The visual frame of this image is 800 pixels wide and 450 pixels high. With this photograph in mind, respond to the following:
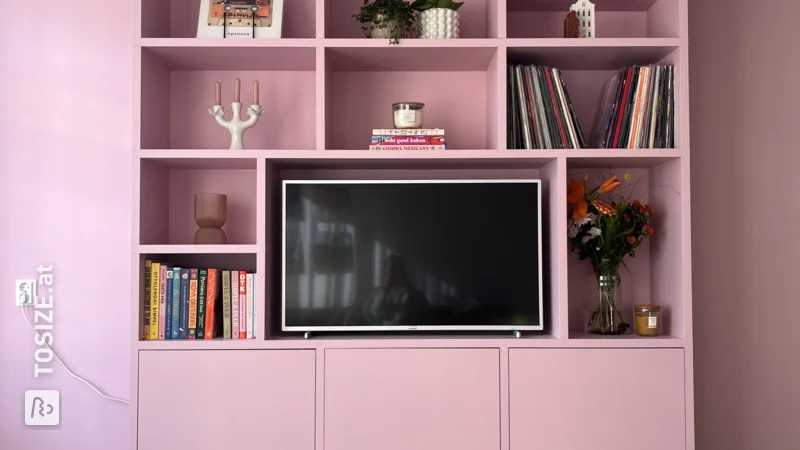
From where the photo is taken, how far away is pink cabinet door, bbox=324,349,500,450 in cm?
222

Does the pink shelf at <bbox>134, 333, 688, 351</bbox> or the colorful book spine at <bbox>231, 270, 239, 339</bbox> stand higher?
the colorful book spine at <bbox>231, 270, 239, 339</bbox>

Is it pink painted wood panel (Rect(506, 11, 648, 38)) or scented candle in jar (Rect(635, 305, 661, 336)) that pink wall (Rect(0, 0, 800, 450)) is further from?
scented candle in jar (Rect(635, 305, 661, 336))

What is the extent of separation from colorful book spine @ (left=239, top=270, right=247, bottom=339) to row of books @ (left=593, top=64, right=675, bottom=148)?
132 cm

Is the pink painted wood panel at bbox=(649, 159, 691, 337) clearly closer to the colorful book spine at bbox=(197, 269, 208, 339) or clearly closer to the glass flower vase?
the glass flower vase

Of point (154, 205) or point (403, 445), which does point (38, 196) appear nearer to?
point (154, 205)

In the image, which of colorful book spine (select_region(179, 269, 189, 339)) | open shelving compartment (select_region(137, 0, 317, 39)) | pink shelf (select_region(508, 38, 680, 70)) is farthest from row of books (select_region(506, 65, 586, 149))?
colorful book spine (select_region(179, 269, 189, 339))

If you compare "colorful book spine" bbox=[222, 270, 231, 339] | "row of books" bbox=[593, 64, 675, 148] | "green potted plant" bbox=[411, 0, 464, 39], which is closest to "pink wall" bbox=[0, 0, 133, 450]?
"colorful book spine" bbox=[222, 270, 231, 339]

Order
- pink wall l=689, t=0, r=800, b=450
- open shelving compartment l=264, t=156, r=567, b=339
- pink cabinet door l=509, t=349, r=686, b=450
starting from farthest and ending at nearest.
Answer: pink wall l=689, t=0, r=800, b=450, open shelving compartment l=264, t=156, r=567, b=339, pink cabinet door l=509, t=349, r=686, b=450

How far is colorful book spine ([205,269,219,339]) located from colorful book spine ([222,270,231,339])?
0.03m

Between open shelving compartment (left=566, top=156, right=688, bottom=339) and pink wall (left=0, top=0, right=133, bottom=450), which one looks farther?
pink wall (left=0, top=0, right=133, bottom=450)

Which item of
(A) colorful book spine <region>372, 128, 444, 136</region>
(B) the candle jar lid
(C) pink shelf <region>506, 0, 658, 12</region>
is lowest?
(A) colorful book spine <region>372, 128, 444, 136</region>

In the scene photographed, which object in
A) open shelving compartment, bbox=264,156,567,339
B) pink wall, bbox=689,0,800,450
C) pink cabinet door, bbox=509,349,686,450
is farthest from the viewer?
pink wall, bbox=689,0,800,450

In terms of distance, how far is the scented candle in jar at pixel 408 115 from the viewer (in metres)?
2.38

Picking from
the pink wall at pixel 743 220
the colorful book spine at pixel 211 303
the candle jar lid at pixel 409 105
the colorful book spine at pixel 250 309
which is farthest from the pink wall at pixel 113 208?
the candle jar lid at pixel 409 105
